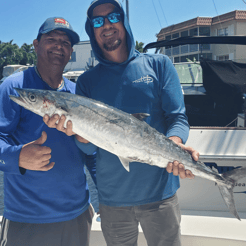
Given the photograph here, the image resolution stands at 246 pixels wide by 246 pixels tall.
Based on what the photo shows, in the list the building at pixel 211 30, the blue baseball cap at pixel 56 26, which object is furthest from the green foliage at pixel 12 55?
the blue baseball cap at pixel 56 26

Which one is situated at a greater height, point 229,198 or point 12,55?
point 12,55

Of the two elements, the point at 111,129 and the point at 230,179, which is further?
the point at 230,179

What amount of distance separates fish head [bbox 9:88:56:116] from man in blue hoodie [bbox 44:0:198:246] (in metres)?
0.37

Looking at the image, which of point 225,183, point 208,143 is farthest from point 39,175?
point 208,143

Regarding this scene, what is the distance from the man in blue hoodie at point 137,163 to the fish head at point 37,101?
1.22 feet

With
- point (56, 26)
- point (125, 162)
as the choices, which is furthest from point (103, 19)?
point (125, 162)

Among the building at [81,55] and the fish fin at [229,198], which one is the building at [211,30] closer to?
the building at [81,55]

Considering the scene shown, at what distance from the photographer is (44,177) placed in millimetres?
2059

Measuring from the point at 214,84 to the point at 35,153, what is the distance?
398cm

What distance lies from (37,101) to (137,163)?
93 centimetres

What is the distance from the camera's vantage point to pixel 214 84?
4.70m

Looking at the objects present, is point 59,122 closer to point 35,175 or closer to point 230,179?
point 35,175

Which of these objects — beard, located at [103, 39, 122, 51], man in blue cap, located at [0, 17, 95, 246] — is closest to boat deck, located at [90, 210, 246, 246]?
man in blue cap, located at [0, 17, 95, 246]

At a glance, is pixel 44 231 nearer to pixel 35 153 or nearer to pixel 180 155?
pixel 35 153
